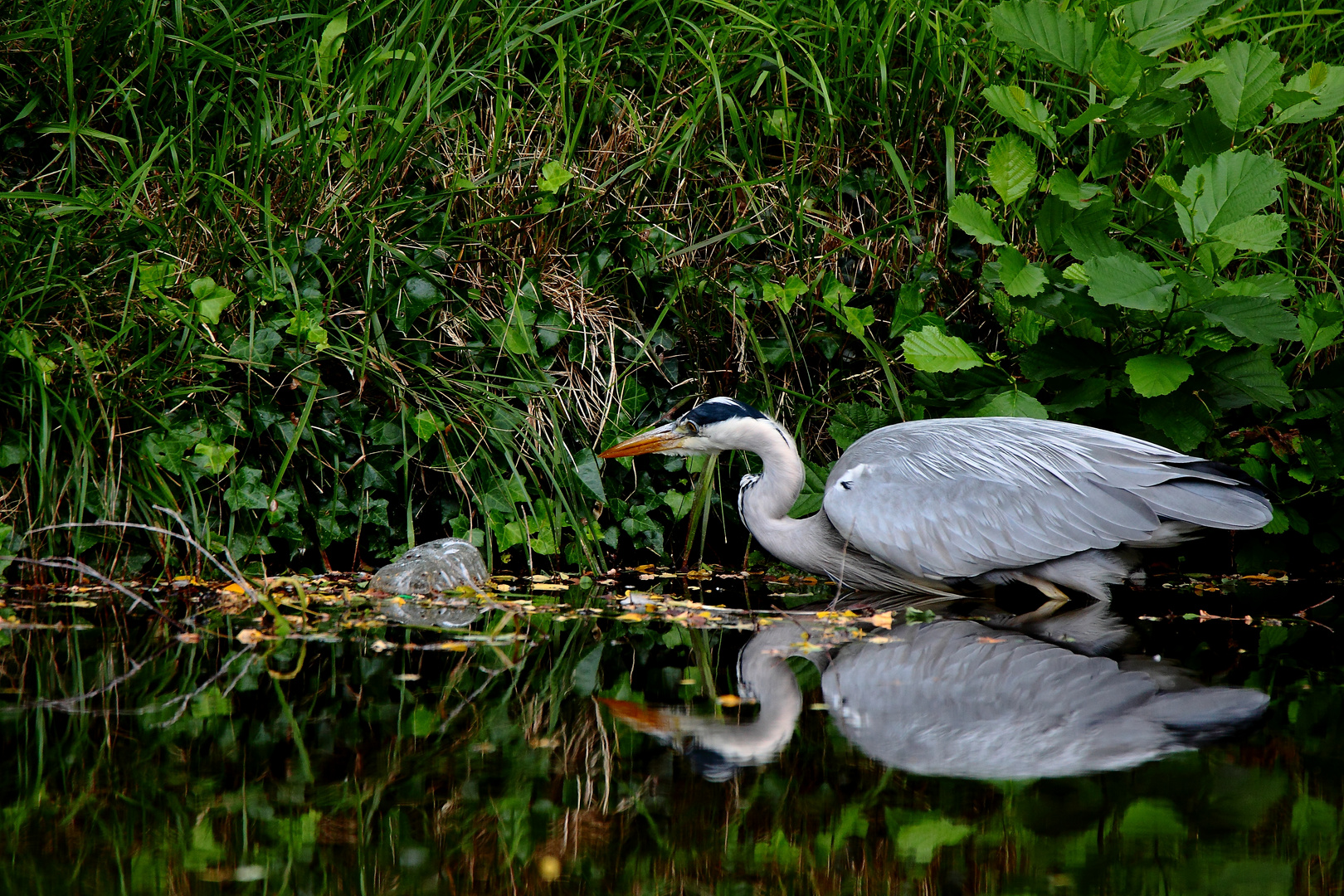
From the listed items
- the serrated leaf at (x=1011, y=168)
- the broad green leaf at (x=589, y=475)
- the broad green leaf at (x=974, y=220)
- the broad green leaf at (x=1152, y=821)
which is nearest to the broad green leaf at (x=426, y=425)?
the broad green leaf at (x=589, y=475)

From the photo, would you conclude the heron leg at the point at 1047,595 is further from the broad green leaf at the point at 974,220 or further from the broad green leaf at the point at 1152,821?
the broad green leaf at the point at 1152,821

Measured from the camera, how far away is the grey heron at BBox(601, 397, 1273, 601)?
4.57 meters

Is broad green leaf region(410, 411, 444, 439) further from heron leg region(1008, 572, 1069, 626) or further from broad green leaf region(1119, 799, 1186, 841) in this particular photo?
broad green leaf region(1119, 799, 1186, 841)

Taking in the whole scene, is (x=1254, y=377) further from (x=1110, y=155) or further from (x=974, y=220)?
(x=974, y=220)

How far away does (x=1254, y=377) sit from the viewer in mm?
4820

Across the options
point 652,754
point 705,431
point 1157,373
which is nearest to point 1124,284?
point 1157,373

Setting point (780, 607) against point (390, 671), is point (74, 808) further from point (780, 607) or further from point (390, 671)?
point (780, 607)

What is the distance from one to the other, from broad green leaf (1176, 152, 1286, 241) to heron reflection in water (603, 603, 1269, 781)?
1774 millimetres

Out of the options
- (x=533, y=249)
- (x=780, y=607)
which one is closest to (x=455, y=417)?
(x=533, y=249)

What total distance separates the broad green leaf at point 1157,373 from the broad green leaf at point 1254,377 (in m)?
0.24

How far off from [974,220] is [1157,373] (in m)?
0.98

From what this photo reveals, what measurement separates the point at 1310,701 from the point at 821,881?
6.06 feet

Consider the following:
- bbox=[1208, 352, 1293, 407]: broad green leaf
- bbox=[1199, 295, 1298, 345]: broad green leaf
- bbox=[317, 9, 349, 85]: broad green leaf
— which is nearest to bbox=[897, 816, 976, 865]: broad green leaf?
bbox=[1199, 295, 1298, 345]: broad green leaf

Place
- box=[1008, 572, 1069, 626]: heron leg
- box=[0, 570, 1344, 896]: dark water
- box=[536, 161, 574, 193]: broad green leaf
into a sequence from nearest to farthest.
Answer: box=[0, 570, 1344, 896]: dark water, box=[1008, 572, 1069, 626]: heron leg, box=[536, 161, 574, 193]: broad green leaf
